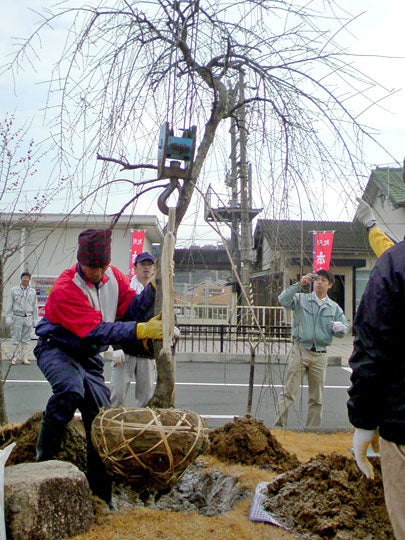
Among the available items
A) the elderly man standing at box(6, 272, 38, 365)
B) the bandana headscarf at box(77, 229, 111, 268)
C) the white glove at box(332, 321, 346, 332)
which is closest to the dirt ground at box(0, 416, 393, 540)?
the bandana headscarf at box(77, 229, 111, 268)

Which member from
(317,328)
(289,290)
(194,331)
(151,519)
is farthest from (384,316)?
(194,331)

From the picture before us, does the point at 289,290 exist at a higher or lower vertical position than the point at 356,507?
higher

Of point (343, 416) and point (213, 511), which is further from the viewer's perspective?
point (343, 416)

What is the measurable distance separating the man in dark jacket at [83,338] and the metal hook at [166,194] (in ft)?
1.30

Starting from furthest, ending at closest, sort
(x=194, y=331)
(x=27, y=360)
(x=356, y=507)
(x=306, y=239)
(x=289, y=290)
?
(x=194, y=331)
(x=27, y=360)
(x=289, y=290)
(x=306, y=239)
(x=356, y=507)

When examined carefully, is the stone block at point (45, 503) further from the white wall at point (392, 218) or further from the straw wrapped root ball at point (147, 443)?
the white wall at point (392, 218)

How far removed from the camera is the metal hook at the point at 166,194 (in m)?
2.93

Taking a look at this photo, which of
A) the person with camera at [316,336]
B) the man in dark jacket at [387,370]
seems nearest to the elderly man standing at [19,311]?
the person with camera at [316,336]

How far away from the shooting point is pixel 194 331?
44.6 ft

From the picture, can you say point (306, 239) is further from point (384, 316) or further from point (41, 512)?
point (41, 512)

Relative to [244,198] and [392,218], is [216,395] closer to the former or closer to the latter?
[392,218]

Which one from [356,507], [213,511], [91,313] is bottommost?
[213,511]

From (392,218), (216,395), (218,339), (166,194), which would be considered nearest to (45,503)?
(166,194)

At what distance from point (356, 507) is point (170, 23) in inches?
118
